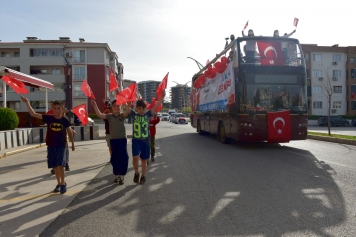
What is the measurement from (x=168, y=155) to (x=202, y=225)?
7057 millimetres

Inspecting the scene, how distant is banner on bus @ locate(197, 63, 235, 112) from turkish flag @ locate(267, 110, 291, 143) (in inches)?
60.6

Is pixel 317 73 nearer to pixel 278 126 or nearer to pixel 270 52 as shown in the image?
pixel 270 52

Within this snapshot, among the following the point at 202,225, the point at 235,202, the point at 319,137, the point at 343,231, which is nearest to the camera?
the point at 343,231

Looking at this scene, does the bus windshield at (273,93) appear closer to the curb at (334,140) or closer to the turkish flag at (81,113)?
the curb at (334,140)

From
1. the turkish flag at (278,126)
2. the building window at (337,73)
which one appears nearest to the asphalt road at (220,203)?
the turkish flag at (278,126)

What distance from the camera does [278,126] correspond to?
462 inches

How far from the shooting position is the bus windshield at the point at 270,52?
11969 mm

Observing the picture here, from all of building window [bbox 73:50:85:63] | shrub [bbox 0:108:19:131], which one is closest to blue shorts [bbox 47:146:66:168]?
shrub [bbox 0:108:19:131]

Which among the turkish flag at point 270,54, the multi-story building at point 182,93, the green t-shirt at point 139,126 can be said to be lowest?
the green t-shirt at point 139,126

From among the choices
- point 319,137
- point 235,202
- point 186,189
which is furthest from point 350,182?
point 319,137

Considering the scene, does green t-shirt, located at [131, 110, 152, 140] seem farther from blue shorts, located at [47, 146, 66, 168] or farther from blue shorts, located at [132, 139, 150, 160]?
blue shorts, located at [47, 146, 66, 168]

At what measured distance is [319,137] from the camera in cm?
1803

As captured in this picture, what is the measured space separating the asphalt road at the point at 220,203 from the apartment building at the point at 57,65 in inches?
1837

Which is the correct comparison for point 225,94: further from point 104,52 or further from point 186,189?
point 104,52
